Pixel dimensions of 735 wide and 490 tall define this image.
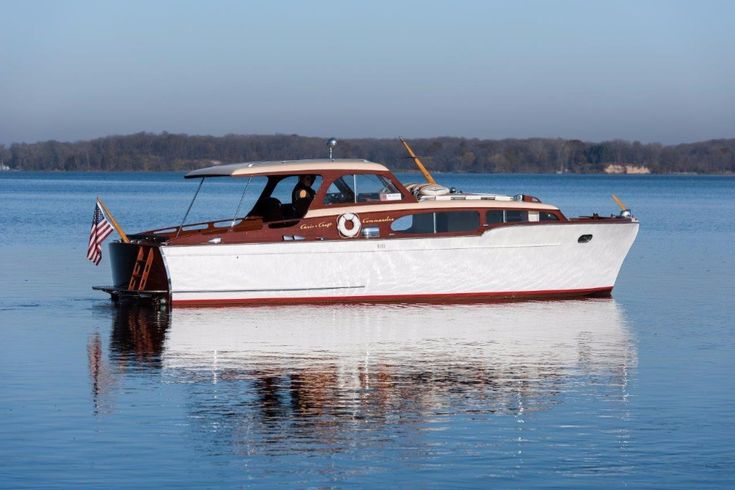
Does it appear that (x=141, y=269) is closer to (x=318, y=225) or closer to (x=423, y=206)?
(x=318, y=225)

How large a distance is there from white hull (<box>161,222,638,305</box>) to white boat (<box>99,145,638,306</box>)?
22mm

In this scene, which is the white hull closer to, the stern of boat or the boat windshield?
the stern of boat

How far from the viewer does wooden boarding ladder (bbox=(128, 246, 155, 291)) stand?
79.4 feet

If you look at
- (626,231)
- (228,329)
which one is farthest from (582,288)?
(228,329)

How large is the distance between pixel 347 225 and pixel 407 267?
4.51 feet

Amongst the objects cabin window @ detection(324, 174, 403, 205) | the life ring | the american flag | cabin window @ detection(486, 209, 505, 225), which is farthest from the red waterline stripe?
the american flag

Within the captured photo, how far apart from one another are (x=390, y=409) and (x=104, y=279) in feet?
53.6

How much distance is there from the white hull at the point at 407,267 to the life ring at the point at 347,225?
28cm

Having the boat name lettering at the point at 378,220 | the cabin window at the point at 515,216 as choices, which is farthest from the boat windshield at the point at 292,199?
the cabin window at the point at 515,216

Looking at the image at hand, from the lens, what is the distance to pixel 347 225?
81.3ft

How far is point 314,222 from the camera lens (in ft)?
81.1

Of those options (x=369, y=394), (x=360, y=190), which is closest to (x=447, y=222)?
(x=360, y=190)

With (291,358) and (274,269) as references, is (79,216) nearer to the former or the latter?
(274,269)

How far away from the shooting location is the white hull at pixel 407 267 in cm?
2406
